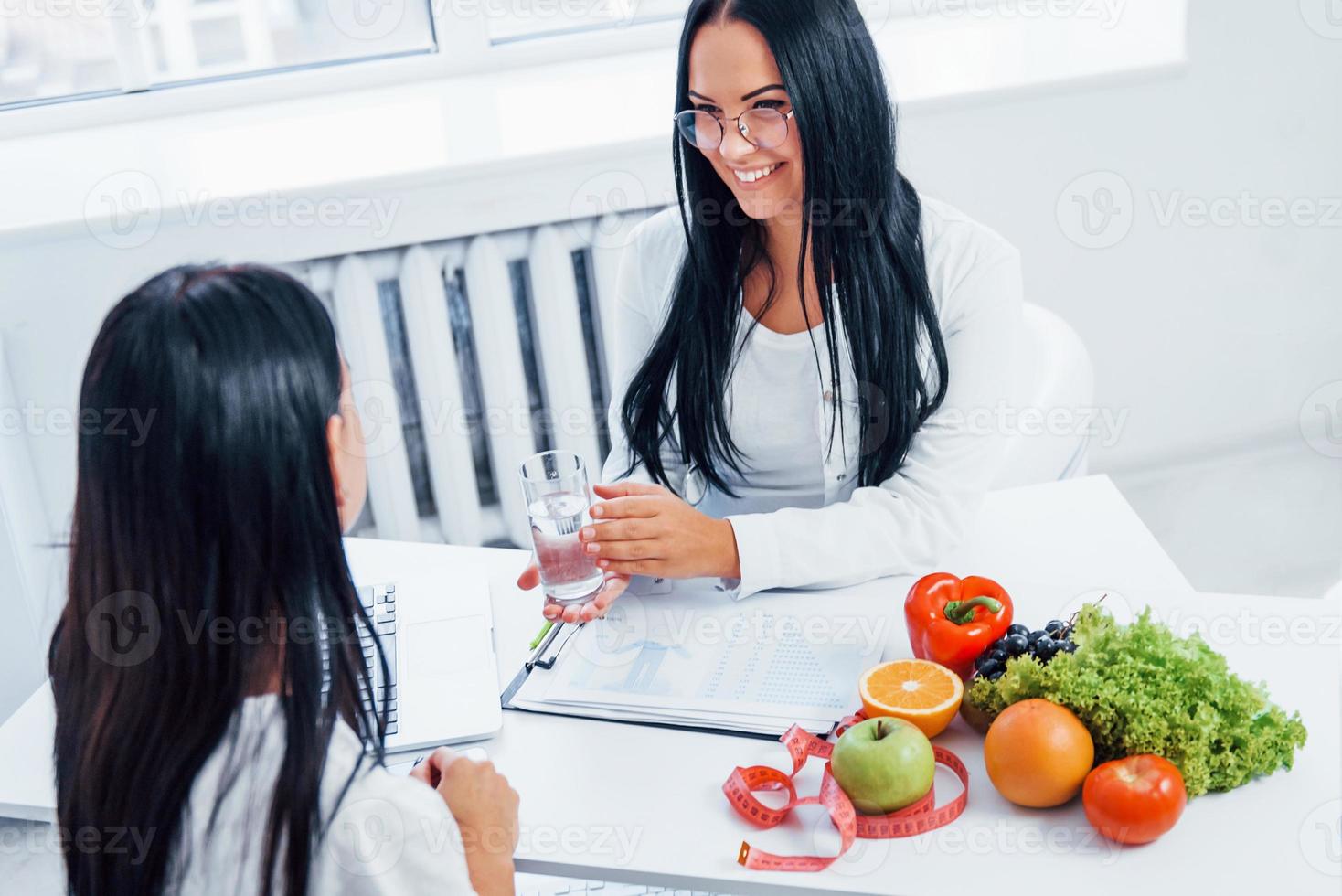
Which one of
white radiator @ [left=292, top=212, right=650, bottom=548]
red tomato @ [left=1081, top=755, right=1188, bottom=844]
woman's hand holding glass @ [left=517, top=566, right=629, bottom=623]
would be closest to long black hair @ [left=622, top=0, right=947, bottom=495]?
woman's hand holding glass @ [left=517, top=566, right=629, bottom=623]

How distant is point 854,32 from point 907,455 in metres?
0.55

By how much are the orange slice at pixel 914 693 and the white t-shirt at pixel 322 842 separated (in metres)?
0.42

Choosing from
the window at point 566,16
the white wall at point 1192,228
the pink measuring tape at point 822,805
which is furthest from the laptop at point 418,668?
the window at point 566,16

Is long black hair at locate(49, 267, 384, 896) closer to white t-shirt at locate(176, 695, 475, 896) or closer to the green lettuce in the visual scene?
white t-shirt at locate(176, 695, 475, 896)

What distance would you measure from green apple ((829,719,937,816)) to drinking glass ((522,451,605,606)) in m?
0.45

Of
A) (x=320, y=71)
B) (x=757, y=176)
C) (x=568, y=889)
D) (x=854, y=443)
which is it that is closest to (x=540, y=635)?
(x=568, y=889)

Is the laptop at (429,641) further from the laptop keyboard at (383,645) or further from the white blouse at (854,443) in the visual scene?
the white blouse at (854,443)

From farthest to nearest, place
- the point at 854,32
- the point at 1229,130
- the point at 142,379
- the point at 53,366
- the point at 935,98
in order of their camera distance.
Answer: the point at 1229,130
the point at 935,98
the point at 53,366
the point at 854,32
the point at 142,379

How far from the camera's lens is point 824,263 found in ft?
5.54

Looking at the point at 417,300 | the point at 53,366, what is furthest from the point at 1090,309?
the point at 53,366

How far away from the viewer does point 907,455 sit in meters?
1.68

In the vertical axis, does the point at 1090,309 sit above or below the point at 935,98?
below

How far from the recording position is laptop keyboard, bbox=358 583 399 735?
1.33m

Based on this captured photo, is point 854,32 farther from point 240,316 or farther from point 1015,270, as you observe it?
point 240,316
